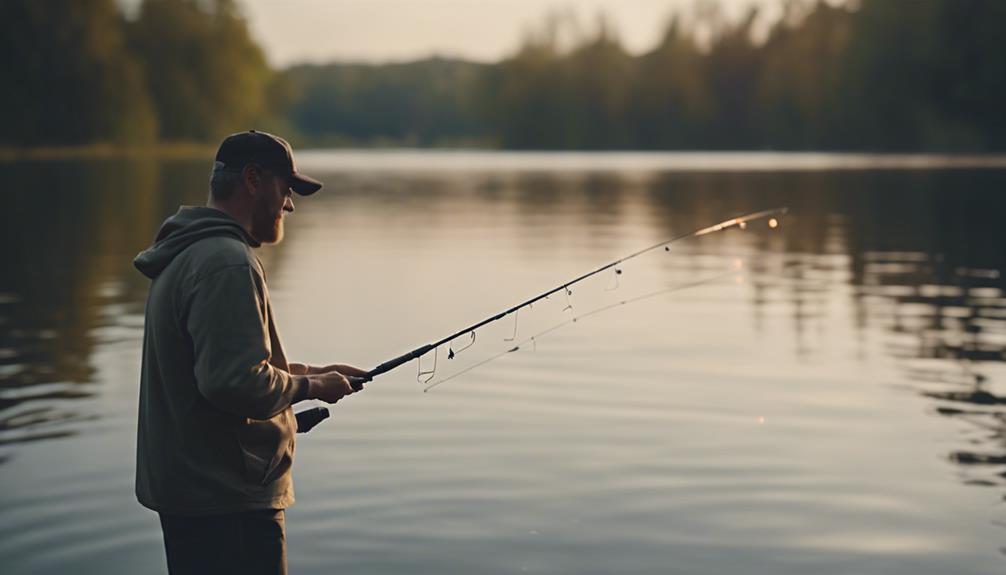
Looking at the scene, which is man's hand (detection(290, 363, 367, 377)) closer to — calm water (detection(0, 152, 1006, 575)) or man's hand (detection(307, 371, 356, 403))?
man's hand (detection(307, 371, 356, 403))

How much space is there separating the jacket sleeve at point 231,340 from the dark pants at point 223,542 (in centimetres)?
38

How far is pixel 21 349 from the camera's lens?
47.6 feet

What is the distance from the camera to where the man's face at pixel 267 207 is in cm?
442

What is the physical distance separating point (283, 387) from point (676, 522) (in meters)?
3.91

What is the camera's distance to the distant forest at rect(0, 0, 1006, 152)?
116 meters

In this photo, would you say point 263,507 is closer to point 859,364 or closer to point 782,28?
point 859,364

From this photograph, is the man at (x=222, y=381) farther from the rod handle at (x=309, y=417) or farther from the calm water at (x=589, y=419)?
the calm water at (x=589, y=419)

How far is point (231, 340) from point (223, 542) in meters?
0.66

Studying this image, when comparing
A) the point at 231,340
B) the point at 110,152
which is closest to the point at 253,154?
the point at 231,340

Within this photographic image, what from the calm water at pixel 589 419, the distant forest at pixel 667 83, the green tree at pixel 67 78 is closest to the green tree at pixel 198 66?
the distant forest at pixel 667 83

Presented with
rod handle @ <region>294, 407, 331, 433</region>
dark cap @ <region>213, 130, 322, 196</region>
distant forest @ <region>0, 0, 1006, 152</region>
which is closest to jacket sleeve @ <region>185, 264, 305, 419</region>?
dark cap @ <region>213, 130, 322, 196</region>

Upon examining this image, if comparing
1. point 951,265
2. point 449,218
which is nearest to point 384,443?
point 951,265

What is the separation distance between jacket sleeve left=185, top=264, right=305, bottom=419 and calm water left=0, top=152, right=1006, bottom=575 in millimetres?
2929

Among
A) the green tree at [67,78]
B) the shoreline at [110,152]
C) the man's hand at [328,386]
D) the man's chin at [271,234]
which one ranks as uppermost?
the green tree at [67,78]
